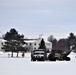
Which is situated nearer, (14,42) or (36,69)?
(36,69)

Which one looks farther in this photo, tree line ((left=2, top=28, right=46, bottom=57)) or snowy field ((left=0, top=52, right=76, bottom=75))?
tree line ((left=2, top=28, right=46, bottom=57))

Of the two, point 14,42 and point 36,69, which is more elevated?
point 14,42

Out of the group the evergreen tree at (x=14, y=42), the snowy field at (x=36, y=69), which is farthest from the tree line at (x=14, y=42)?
the snowy field at (x=36, y=69)

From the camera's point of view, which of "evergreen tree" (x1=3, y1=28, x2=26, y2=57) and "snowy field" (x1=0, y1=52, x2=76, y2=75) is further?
"evergreen tree" (x1=3, y1=28, x2=26, y2=57)

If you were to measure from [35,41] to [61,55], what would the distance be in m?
125

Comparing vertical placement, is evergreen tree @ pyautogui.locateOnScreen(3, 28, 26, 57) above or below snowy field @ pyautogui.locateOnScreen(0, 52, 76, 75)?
above

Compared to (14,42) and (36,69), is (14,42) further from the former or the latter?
(36,69)

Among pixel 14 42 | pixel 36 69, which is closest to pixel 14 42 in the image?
pixel 14 42

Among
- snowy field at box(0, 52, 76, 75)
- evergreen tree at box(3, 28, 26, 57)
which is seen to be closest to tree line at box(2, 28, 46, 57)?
evergreen tree at box(3, 28, 26, 57)

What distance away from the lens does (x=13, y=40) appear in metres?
81.8

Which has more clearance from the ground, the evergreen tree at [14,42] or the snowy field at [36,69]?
the evergreen tree at [14,42]

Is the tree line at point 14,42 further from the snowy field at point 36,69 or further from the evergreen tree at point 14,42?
the snowy field at point 36,69

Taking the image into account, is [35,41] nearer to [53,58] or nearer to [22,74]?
[53,58]

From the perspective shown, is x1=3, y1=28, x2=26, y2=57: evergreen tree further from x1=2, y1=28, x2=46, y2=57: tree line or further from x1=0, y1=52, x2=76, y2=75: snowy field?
x1=0, y1=52, x2=76, y2=75: snowy field
